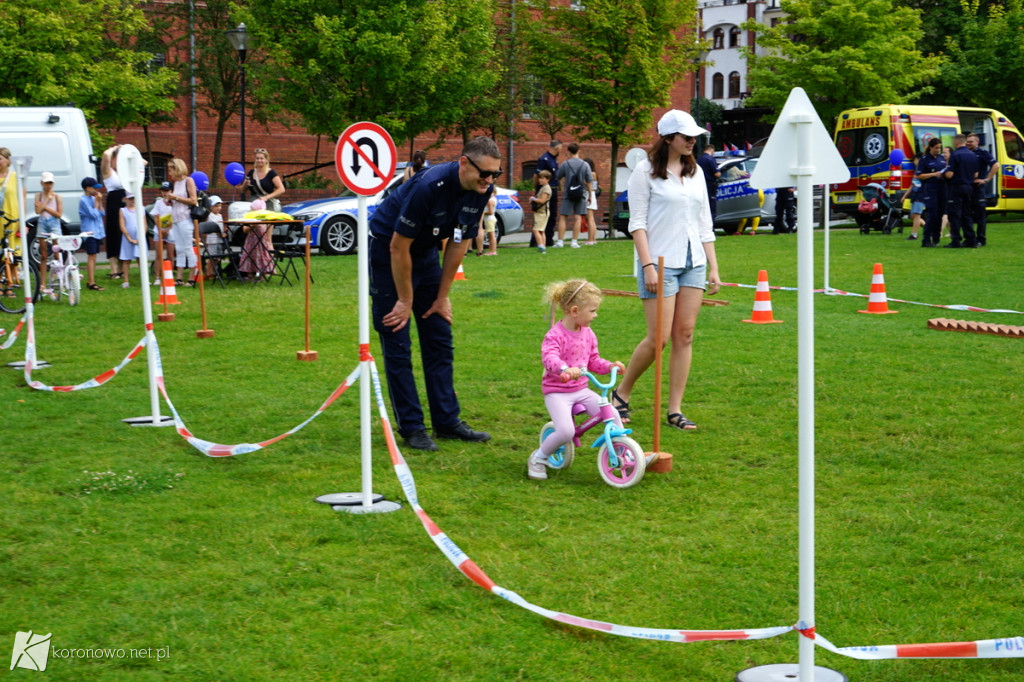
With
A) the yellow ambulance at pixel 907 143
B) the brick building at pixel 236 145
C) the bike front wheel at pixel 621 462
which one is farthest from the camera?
the brick building at pixel 236 145

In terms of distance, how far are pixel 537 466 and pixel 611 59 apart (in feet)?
85.8

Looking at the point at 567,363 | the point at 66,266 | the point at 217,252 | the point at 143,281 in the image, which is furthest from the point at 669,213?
the point at 217,252

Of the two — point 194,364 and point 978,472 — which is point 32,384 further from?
point 978,472

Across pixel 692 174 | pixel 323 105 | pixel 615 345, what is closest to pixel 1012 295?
pixel 615 345

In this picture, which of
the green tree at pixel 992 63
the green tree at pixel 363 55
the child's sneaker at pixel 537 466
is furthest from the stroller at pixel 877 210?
the child's sneaker at pixel 537 466

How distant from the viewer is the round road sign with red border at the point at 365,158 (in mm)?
5766

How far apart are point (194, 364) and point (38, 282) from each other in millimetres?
5924

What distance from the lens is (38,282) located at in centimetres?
1481

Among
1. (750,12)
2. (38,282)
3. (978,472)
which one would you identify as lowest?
(978,472)

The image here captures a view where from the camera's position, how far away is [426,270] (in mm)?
6988

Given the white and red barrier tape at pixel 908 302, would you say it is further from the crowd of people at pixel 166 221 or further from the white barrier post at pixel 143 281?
the white barrier post at pixel 143 281

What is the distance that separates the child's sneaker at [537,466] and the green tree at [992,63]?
3723cm

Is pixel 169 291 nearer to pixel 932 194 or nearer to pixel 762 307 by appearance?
pixel 762 307

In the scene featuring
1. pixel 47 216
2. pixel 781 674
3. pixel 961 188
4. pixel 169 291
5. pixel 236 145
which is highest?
pixel 236 145
